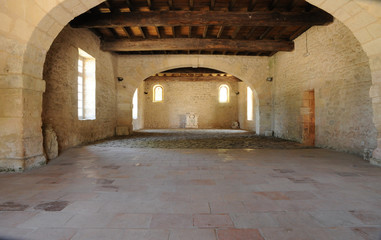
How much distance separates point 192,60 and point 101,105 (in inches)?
161

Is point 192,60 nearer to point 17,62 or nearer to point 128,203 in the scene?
point 17,62

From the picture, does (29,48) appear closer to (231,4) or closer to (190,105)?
(231,4)

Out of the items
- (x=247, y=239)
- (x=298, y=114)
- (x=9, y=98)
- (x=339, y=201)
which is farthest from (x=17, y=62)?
(x=298, y=114)

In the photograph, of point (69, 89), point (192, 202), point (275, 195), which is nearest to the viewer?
point (192, 202)

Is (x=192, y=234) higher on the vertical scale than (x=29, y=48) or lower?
lower

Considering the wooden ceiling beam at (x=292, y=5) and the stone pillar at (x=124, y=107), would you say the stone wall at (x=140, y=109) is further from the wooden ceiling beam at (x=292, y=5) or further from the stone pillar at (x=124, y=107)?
the wooden ceiling beam at (x=292, y=5)

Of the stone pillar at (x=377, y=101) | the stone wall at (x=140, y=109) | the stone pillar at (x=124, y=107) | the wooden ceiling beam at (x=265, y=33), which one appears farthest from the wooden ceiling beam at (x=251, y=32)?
the stone wall at (x=140, y=109)

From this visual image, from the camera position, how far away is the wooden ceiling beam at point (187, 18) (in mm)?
5340

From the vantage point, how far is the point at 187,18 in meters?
5.38

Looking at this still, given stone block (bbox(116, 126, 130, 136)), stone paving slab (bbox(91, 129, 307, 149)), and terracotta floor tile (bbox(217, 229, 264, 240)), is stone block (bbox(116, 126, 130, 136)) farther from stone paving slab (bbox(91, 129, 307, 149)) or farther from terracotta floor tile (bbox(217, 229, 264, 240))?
terracotta floor tile (bbox(217, 229, 264, 240))

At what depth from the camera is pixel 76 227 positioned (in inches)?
59.1

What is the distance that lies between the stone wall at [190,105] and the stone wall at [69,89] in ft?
26.7

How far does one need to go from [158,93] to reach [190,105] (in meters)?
2.63

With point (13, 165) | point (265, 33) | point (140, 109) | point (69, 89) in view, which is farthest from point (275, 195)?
point (140, 109)
